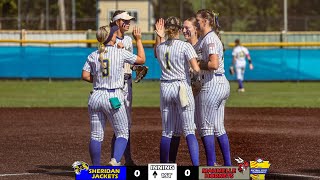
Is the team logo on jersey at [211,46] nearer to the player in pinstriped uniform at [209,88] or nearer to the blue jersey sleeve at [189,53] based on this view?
the player in pinstriped uniform at [209,88]

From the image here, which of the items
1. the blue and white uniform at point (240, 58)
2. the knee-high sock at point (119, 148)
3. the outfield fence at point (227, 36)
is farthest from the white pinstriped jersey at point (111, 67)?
the outfield fence at point (227, 36)

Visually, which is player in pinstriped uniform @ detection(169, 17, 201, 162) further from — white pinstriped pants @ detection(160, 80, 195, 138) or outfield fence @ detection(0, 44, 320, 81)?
outfield fence @ detection(0, 44, 320, 81)

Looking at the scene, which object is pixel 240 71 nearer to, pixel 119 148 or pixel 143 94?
pixel 143 94

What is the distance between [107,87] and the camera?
12.0 m

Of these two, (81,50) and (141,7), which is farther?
(141,7)

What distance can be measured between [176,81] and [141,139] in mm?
5665

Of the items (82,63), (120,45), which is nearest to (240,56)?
(82,63)

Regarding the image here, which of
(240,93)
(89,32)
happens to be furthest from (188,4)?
(240,93)

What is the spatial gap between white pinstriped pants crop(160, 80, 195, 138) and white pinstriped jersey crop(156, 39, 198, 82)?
0.09m

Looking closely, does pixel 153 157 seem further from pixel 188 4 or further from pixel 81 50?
pixel 188 4

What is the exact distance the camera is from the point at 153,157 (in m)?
14.9

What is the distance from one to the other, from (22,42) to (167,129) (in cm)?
3091

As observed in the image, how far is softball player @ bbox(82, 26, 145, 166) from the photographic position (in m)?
11.9

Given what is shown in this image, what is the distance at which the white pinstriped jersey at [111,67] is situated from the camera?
12.0 m
